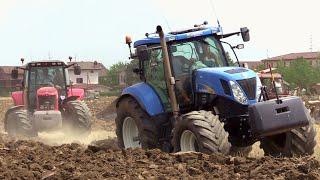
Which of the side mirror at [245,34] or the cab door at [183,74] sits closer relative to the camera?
the cab door at [183,74]

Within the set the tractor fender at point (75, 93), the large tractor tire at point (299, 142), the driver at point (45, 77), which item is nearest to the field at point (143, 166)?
the large tractor tire at point (299, 142)

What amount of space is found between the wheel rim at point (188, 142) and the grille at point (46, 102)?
6.67 meters

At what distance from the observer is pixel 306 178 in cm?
460

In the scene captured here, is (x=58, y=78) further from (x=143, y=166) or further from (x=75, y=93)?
(x=143, y=166)

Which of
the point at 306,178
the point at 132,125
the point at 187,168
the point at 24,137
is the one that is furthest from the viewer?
the point at 24,137

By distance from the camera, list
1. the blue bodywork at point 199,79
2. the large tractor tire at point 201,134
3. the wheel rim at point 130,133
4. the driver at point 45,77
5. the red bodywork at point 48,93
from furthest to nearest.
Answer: the driver at point 45,77, the red bodywork at point 48,93, the wheel rim at point 130,133, the blue bodywork at point 199,79, the large tractor tire at point 201,134

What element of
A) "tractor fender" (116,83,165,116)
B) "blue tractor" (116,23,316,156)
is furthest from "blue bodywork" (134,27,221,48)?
"tractor fender" (116,83,165,116)

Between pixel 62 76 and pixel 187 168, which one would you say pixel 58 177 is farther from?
pixel 62 76

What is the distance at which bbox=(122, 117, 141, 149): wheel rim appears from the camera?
9.14m

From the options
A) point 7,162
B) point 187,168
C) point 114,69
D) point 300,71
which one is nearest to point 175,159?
point 187,168

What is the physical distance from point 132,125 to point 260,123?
3200 mm

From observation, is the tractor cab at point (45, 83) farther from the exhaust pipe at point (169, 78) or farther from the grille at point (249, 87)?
the grille at point (249, 87)

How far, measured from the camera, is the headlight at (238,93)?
23.8ft

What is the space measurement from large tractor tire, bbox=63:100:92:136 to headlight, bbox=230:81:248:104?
6600 mm
